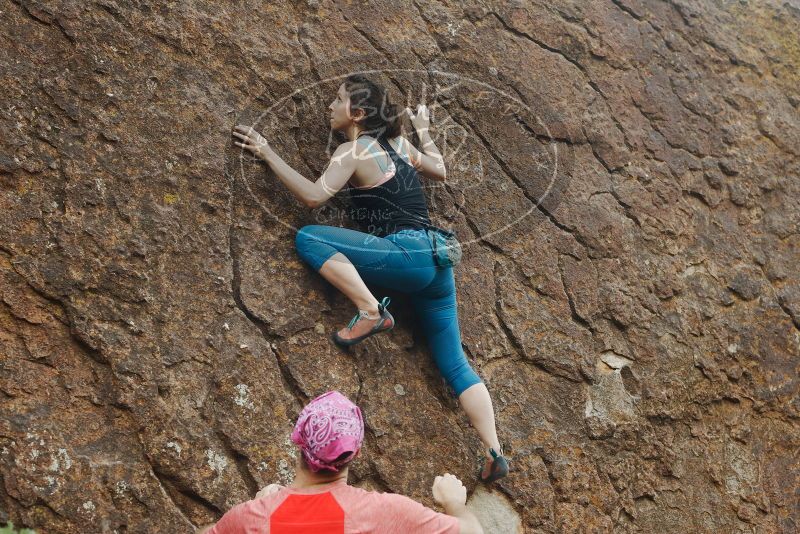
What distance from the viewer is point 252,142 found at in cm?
460

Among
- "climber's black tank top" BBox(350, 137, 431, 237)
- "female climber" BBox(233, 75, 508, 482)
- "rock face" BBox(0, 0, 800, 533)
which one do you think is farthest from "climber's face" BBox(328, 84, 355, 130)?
"rock face" BBox(0, 0, 800, 533)

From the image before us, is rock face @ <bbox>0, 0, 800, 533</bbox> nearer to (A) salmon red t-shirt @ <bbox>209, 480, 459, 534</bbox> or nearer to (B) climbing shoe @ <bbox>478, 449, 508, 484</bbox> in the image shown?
(B) climbing shoe @ <bbox>478, 449, 508, 484</bbox>

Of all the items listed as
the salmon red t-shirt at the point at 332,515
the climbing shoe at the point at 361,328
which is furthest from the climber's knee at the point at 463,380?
the salmon red t-shirt at the point at 332,515

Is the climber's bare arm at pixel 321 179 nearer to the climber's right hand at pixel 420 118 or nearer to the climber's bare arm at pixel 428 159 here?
the climber's bare arm at pixel 428 159

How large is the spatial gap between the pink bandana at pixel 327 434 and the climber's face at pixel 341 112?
2.24 meters

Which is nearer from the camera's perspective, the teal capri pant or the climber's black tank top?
the teal capri pant

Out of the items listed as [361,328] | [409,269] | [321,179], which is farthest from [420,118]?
[361,328]

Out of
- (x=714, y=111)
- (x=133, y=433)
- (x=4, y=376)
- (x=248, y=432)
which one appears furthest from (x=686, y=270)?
(x=4, y=376)

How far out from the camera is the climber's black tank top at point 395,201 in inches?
178

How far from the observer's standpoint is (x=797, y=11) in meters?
8.56

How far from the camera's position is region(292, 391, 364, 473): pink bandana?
2693 mm

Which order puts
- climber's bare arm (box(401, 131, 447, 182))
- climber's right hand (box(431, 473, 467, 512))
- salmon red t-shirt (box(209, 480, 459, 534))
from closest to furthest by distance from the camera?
1. salmon red t-shirt (box(209, 480, 459, 534))
2. climber's right hand (box(431, 473, 467, 512))
3. climber's bare arm (box(401, 131, 447, 182))

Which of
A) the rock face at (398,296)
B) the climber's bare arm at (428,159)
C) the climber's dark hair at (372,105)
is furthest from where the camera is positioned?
the climber's bare arm at (428,159)

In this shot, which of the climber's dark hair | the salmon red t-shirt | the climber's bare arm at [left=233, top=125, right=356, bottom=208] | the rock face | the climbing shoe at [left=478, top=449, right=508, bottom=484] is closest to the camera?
the salmon red t-shirt
